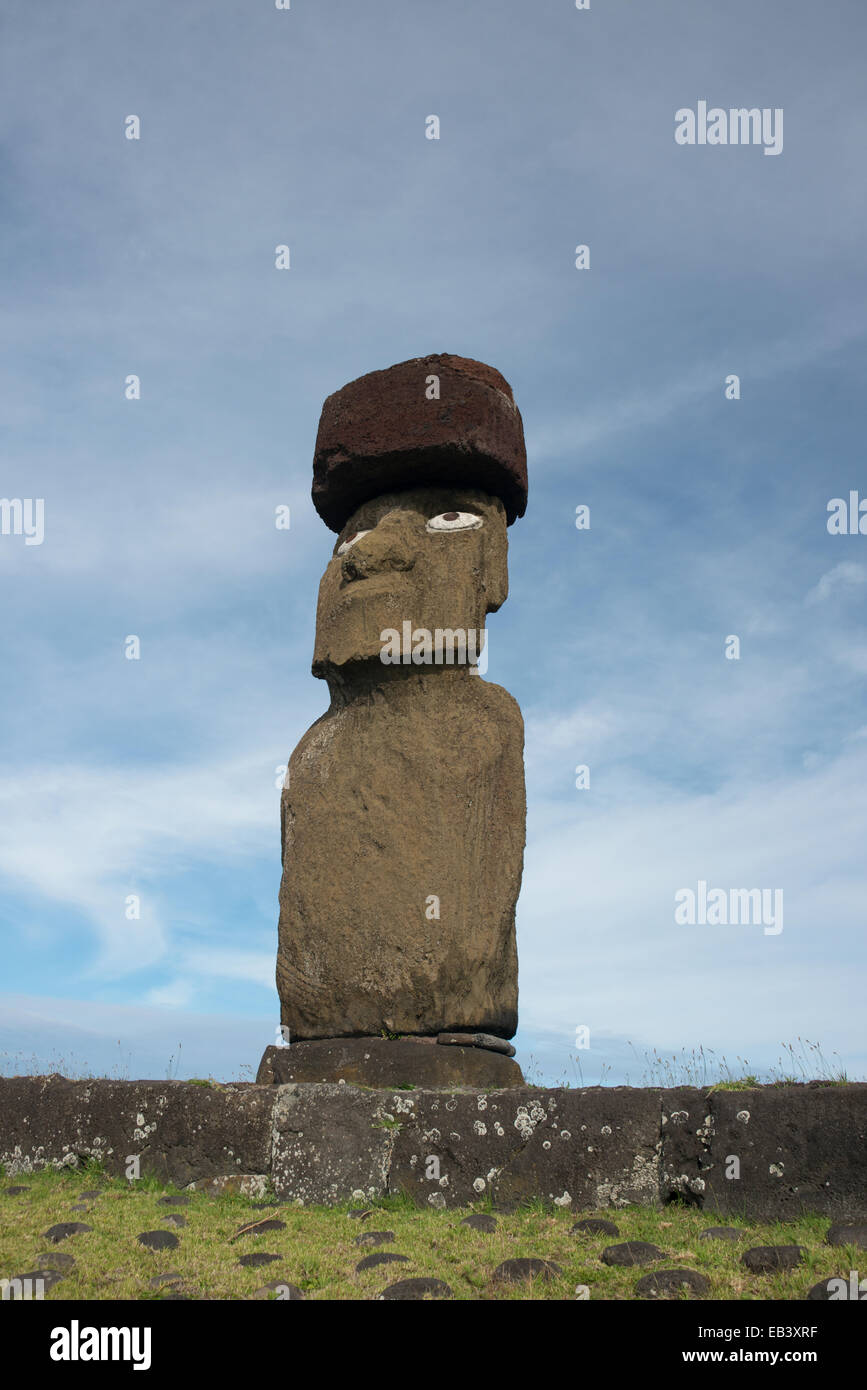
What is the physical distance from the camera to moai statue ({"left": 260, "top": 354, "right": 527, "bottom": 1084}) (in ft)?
24.0

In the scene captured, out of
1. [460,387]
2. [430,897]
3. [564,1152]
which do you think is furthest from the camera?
[460,387]

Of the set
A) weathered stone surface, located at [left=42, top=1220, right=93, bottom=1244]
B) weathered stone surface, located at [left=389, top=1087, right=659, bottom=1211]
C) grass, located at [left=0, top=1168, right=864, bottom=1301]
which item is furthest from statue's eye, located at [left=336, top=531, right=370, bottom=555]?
weathered stone surface, located at [left=42, top=1220, right=93, bottom=1244]

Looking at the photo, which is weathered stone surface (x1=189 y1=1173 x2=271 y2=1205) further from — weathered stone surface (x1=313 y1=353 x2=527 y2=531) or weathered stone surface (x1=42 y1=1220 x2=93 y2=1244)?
weathered stone surface (x1=313 y1=353 x2=527 y2=531)

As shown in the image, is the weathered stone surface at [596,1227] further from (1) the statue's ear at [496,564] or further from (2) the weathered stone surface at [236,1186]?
(1) the statue's ear at [496,564]

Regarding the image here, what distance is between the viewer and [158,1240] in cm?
488

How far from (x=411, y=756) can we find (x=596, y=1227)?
3.49m

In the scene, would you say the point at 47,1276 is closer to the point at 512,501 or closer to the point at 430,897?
the point at 430,897

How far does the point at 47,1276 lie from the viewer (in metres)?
4.33

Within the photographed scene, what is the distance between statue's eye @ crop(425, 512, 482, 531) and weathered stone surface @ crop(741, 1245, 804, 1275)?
543cm

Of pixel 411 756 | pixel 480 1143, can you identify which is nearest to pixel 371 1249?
pixel 480 1143
